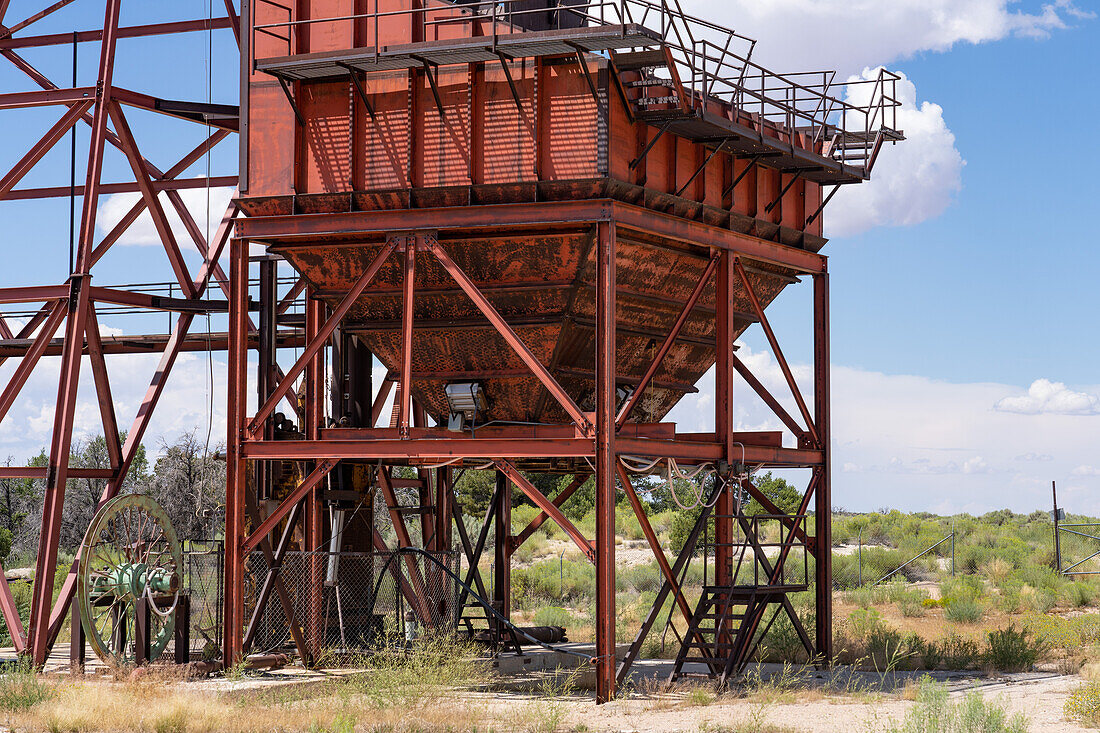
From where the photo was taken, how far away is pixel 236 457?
22.4 m

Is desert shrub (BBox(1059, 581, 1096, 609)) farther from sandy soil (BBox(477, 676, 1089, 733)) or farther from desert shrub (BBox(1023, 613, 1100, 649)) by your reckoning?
sandy soil (BBox(477, 676, 1089, 733))

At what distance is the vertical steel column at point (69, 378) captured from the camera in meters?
23.1

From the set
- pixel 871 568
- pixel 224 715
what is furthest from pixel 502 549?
pixel 871 568

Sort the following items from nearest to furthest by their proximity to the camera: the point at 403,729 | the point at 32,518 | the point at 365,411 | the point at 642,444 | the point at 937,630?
the point at 403,729 → the point at 642,444 → the point at 365,411 → the point at 937,630 → the point at 32,518

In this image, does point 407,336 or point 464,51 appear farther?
point 407,336

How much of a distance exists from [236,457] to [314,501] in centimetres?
296

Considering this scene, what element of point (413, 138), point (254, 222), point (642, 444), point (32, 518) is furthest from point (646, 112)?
point (32, 518)

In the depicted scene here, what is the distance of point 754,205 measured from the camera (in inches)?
955

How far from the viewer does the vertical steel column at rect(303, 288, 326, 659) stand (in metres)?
24.3

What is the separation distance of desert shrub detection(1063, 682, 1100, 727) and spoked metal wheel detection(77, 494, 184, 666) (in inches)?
562

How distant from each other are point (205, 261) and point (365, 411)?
442cm

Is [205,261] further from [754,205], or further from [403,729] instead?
[403,729]

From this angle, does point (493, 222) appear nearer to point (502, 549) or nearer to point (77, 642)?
point (502, 549)

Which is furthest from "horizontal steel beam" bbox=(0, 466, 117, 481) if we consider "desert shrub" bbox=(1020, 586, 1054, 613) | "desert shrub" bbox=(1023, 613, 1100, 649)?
"desert shrub" bbox=(1020, 586, 1054, 613)
